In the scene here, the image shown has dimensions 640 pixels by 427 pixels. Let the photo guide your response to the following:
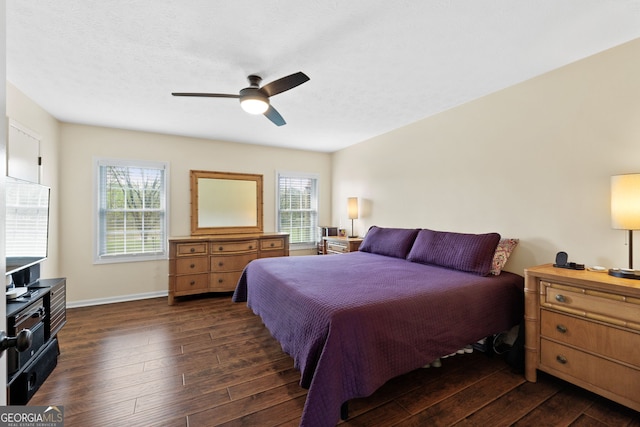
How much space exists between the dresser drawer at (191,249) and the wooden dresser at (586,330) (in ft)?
12.6

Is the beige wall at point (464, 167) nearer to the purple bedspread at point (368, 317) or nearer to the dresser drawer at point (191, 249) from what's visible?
the dresser drawer at point (191, 249)

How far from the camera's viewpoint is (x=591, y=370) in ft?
6.01

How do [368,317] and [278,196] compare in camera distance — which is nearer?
[368,317]

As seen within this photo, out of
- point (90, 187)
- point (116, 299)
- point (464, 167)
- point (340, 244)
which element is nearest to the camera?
point (464, 167)

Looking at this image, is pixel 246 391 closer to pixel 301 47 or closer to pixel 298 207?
pixel 301 47

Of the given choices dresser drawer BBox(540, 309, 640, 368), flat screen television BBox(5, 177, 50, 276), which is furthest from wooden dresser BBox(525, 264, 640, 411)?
flat screen television BBox(5, 177, 50, 276)

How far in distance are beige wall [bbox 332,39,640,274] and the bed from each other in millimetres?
419

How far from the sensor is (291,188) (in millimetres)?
5363

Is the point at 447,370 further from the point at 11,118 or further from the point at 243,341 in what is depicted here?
the point at 11,118

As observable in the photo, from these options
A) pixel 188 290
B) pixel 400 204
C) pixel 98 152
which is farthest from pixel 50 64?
pixel 400 204

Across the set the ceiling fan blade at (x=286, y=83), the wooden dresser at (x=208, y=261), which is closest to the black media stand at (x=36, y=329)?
Result: the wooden dresser at (x=208, y=261)

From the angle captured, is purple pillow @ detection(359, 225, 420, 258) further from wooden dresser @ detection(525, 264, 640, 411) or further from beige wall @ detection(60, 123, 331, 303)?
beige wall @ detection(60, 123, 331, 303)

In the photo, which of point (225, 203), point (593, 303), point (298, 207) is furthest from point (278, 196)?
point (593, 303)

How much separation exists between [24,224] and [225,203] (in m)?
2.71
